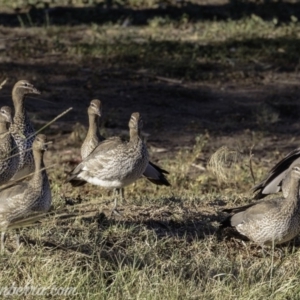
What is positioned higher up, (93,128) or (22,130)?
(22,130)

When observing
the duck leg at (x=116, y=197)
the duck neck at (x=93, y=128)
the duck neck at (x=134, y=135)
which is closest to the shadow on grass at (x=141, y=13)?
the duck neck at (x=93, y=128)

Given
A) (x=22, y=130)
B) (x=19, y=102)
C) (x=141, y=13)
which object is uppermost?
(x=19, y=102)

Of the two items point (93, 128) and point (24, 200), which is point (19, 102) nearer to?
point (93, 128)

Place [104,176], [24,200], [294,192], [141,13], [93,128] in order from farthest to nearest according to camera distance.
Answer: [141,13]
[93,128]
[104,176]
[294,192]
[24,200]

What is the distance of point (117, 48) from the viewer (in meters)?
16.3

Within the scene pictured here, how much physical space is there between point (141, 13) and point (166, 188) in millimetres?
8216

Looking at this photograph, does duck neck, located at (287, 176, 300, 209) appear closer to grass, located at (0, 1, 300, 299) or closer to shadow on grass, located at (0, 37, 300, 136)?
grass, located at (0, 1, 300, 299)

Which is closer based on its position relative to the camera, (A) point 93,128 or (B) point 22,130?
(B) point 22,130

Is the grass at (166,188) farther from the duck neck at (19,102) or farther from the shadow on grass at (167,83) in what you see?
the duck neck at (19,102)

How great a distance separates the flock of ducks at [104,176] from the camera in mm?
7180

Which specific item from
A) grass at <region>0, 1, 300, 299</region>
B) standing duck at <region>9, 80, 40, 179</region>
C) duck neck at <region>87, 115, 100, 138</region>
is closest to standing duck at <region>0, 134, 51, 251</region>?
grass at <region>0, 1, 300, 299</region>

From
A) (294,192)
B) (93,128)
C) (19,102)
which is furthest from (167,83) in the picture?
(294,192)

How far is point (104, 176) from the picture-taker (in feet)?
28.2

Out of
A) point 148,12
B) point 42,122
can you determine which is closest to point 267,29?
point 148,12
